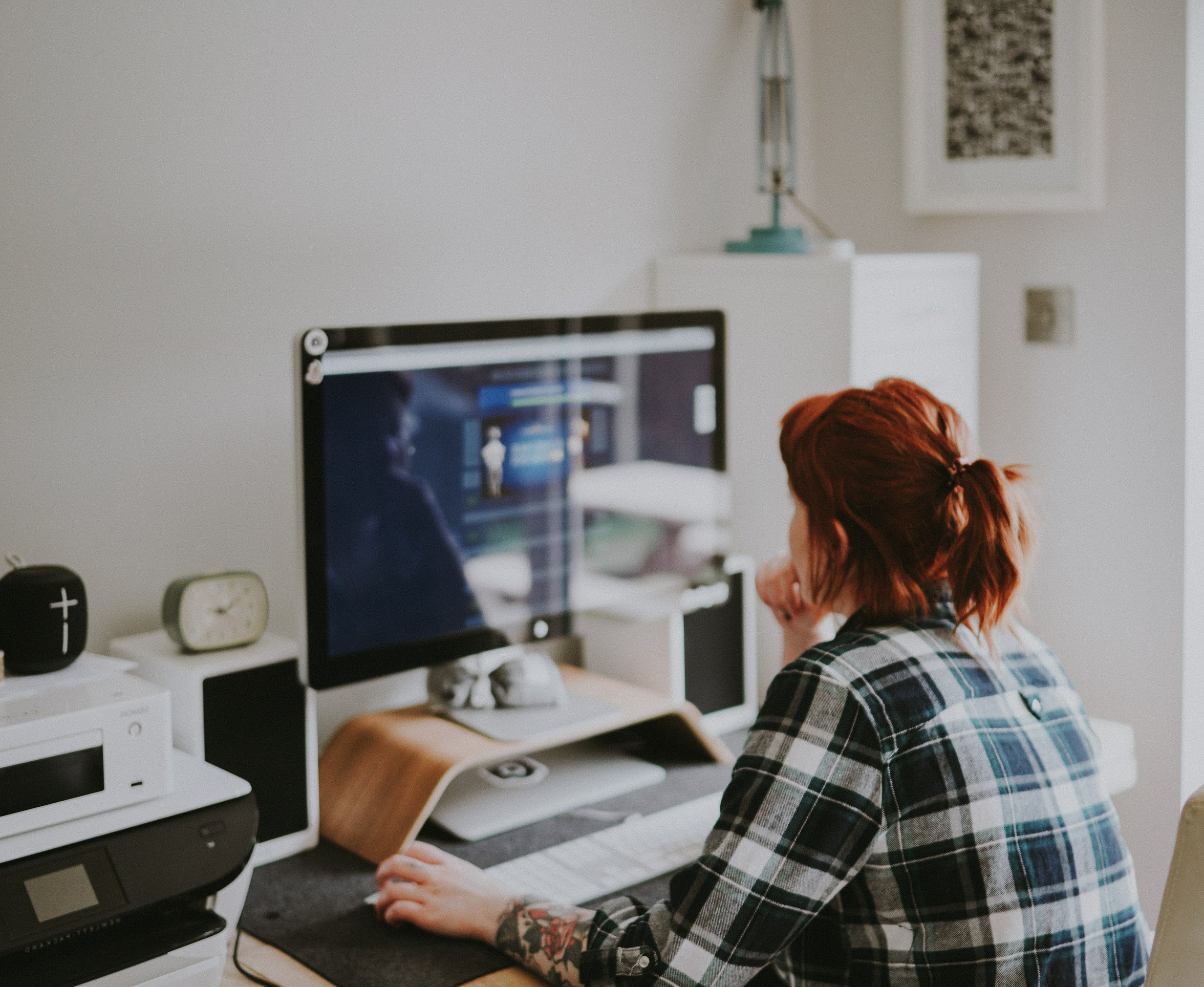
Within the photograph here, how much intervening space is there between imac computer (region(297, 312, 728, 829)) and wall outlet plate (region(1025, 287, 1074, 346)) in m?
0.61

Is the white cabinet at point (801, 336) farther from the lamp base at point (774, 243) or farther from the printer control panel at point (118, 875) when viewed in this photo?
the printer control panel at point (118, 875)

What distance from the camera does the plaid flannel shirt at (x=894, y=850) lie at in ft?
3.78

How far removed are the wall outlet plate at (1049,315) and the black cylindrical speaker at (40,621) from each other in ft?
5.05

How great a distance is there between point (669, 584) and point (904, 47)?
1052 millimetres

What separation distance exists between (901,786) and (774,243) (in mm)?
1227

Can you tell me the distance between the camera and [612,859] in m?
1.61

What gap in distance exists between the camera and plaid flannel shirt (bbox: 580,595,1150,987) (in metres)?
1.15

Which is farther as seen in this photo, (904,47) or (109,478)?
(904,47)

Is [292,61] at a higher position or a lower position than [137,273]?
higher

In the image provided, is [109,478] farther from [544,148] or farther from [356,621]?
[544,148]

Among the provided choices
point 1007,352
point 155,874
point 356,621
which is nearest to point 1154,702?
point 1007,352

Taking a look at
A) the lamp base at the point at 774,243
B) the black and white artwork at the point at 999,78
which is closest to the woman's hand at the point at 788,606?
the lamp base at the point at 774,243

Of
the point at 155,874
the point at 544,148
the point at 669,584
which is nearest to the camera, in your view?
the point at 155,874

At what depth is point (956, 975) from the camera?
3.87 feet
